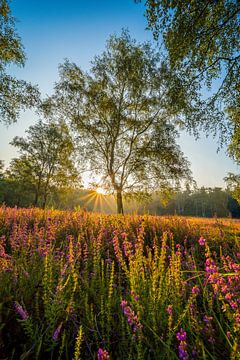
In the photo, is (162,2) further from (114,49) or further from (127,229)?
(114,49)

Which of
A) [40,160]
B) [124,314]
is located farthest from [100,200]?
[124,314]

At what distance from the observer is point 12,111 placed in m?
12.8

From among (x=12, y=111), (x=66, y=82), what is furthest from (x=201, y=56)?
(x=66, y=82)

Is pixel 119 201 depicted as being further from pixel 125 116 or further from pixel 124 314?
pixel 124 314

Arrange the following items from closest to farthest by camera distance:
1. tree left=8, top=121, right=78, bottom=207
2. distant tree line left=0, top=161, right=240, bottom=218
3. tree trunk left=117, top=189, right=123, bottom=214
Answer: distant tree line left=0, top=161, right=240, bottom=218
tree trunk left=117, top=189, right=123, bottom=214
tree left=8, top=121, right=78, bottom=207

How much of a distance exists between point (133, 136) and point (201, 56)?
33.5 ft

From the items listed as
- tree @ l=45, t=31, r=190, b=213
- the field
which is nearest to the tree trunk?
tree @ l=45, t=31, r=190, b=213

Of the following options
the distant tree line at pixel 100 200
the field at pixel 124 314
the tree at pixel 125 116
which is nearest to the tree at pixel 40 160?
the distant tree line at pixel 100 200

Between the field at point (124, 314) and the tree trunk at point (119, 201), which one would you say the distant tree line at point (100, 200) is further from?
the field at point (124, 314)

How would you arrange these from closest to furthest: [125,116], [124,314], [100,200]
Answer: [124,314], [125,116], [100,200]

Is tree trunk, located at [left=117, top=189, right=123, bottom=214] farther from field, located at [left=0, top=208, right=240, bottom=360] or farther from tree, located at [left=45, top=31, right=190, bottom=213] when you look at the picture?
field, located at [left=0, top=208, right=240, bottom=360]

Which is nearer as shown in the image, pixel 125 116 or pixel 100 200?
pixel 125 116

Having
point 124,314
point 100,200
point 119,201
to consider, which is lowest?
point 124,314

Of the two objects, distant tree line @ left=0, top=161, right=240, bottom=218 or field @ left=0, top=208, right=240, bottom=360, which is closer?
field @ left=0, top=208, right=240, bottom=360
